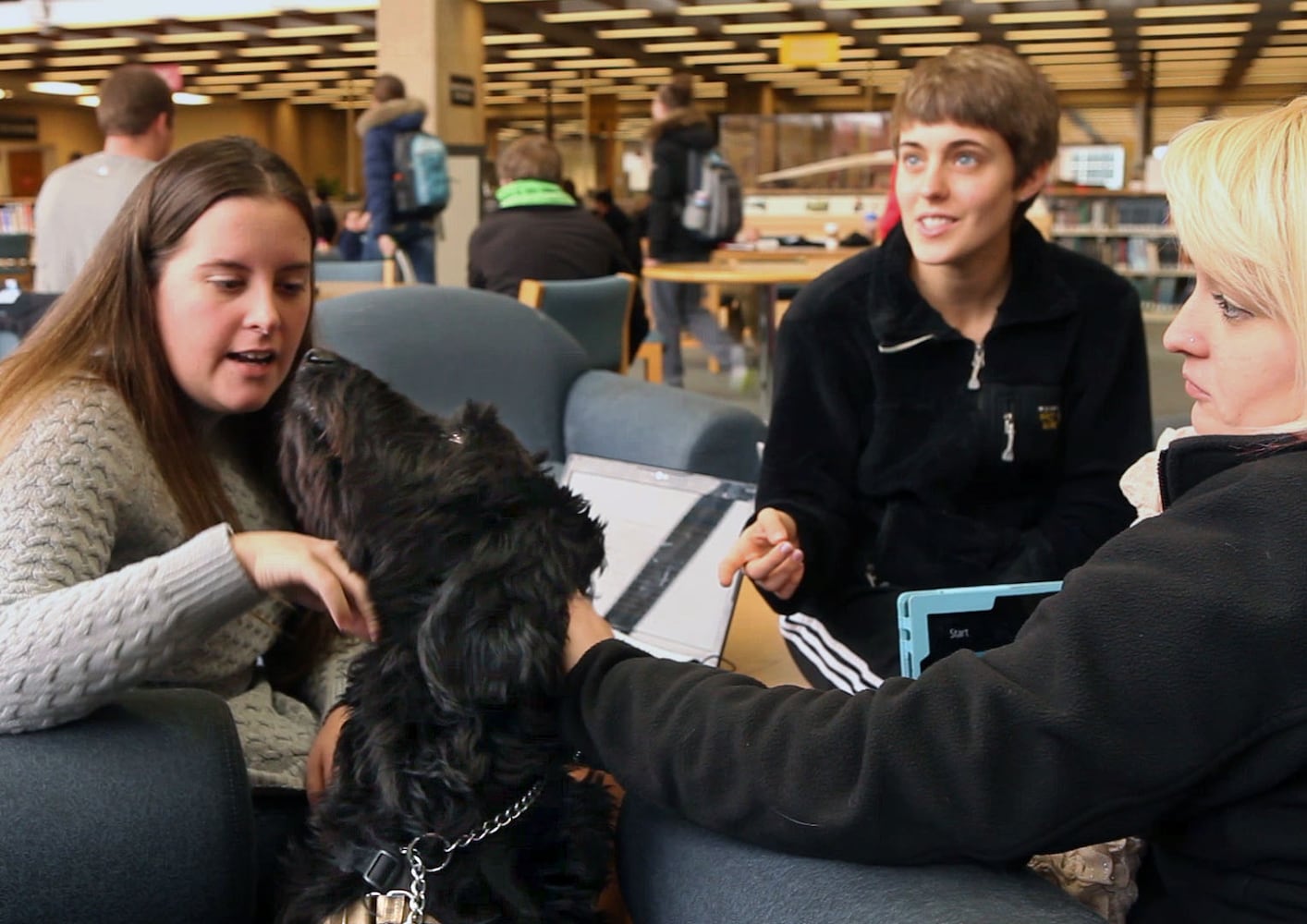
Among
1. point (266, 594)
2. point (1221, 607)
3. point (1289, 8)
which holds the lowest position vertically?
point (266, 594)

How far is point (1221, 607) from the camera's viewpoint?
800 millimetres

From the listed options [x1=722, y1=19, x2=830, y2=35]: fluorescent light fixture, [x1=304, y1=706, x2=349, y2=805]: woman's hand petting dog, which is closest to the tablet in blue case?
[x1=304, y1=706, x2=349, y2=805]: woman's hand petting dog

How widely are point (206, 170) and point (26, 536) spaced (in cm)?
55

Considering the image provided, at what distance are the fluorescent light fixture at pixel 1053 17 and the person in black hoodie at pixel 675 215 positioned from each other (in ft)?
29.5

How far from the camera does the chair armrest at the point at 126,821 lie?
3.49ft

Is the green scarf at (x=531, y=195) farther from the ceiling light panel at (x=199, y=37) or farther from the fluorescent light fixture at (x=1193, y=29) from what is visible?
the ceiling light panel at (x=199, y=37)

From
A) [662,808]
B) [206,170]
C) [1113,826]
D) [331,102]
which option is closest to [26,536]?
[206,170]

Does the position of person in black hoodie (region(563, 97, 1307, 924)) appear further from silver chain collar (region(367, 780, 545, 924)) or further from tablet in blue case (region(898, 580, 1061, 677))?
tablet in blue case (region(898, 580, 1061, 677))

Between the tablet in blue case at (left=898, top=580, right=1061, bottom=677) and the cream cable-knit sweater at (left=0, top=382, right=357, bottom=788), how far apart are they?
27.7 inches

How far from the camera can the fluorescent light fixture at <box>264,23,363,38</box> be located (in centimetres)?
1584

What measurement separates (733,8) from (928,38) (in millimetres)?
3800

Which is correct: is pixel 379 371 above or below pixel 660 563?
above

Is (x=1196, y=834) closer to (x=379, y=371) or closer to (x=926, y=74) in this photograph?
(x=926, y=74)

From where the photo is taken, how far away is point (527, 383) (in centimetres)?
295
